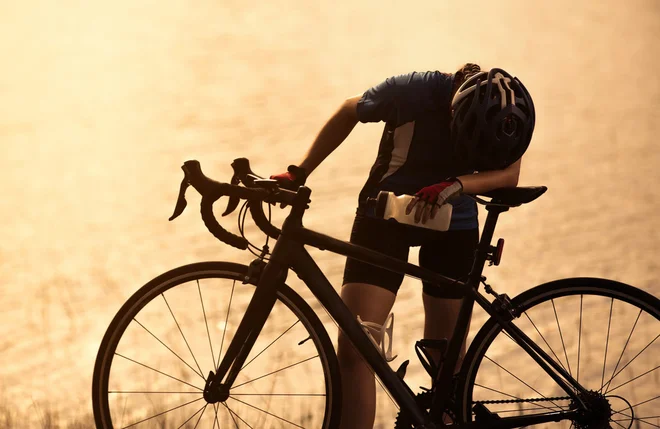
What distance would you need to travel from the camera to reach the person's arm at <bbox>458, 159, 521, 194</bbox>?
3.41 m

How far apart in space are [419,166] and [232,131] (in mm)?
6405

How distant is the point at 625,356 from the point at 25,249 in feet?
13.2

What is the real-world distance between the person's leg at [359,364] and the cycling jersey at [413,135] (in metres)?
0.31

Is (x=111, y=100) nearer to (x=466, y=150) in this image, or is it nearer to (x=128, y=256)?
(x=128, y=256)

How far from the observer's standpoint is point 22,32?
42.7 ft

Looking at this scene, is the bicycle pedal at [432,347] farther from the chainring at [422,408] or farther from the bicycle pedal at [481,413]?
the bicycle pedal at [481,413]

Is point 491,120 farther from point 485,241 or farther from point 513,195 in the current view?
point 485,241

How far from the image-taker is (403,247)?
3760 mm

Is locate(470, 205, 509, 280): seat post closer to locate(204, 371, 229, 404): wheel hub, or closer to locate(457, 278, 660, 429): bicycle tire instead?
locate(457, 278, 660, 429): bicycle tire

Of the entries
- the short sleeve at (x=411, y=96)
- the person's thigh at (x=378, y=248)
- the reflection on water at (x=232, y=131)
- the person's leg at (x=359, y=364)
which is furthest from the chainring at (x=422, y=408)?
the reflection on water at (x=232, y=131)

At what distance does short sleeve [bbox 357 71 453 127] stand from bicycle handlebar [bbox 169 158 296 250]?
48 centimetres

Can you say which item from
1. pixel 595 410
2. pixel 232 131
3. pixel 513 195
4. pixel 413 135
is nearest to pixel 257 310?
pixel 413 135

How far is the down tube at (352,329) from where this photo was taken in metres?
3.53

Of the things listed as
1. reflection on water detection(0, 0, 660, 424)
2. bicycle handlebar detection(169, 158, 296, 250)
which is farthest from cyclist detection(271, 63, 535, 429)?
reflection on water detection(0, 0, 660, 424)
